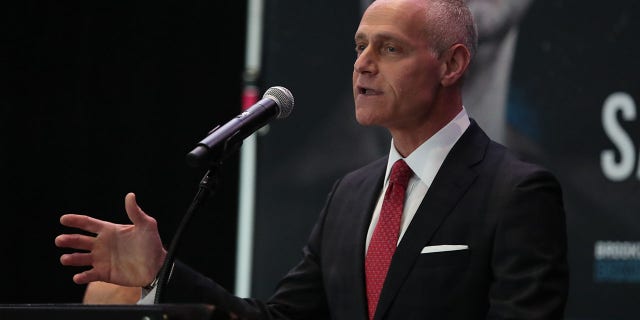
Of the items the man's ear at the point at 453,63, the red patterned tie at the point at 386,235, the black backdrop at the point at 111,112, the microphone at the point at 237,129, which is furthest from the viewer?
the black backdrop at the point at 111,112

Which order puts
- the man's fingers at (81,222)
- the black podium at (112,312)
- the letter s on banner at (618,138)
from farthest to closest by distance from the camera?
the letter s on banner at (618,138) → the man's fingers at (81,222) → the black podium at (112,312)

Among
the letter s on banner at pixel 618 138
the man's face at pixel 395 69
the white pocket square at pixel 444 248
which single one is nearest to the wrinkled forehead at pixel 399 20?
the man's face at pixel 395 69

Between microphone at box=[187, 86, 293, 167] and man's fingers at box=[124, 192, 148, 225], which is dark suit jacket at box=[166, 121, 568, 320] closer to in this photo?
man's fingers at box=[124, 192, 148, 225]

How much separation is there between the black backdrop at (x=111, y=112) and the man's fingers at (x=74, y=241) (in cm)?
226

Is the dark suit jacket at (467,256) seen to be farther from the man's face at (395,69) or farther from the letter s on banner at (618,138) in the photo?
the letter s on banner at (618,138)

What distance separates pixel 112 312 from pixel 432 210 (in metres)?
0.96

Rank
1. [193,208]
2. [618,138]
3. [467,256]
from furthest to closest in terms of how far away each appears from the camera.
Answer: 1. [618,138]
2. [467,256]
3. [193,208]

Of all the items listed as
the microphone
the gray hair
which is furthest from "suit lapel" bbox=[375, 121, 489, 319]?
the microphone

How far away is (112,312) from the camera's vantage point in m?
1.84

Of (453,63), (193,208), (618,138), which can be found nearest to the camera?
(193,208)

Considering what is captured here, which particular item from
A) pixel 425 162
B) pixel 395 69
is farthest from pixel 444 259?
pixel 395 69

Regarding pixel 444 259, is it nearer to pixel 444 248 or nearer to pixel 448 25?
pixel 444 248

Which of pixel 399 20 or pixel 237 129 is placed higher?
pixel 399 20

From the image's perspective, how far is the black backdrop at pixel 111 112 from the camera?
4.62 meters
